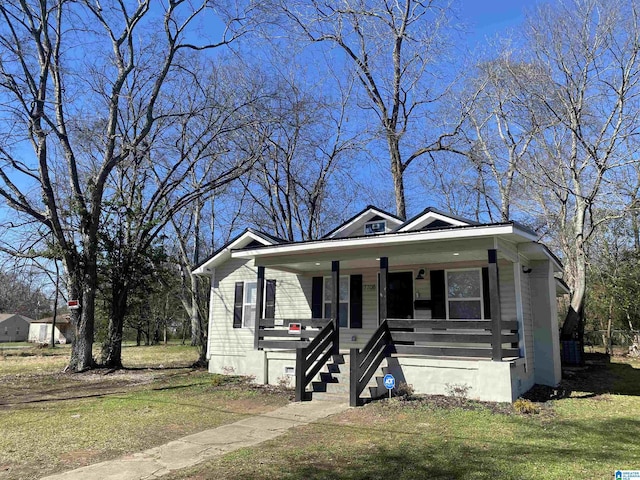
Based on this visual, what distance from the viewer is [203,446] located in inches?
241

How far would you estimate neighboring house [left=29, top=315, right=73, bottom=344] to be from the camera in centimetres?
5331

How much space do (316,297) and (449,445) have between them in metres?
8.37

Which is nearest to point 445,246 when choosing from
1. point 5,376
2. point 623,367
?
point 623,367

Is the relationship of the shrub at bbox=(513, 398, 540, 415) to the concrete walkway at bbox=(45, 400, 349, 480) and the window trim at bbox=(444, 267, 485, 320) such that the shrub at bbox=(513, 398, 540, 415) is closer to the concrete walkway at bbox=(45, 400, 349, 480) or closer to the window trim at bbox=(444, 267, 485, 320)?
the concrete walkway at bbox=(45, 400, 349, 480)

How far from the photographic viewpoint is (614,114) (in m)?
17.1

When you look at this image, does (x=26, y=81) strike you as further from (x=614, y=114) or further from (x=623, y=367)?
(x=623, y=367)

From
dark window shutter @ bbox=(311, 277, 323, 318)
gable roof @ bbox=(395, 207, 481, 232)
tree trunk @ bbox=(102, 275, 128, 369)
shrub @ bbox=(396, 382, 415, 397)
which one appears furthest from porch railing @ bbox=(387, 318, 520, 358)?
tree trunk @ bbox=(102, 275, 128, 369)

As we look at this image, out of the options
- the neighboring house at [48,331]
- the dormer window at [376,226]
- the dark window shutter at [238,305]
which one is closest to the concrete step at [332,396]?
the dormer window at [376,226]

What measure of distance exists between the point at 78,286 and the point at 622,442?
15.1 meters

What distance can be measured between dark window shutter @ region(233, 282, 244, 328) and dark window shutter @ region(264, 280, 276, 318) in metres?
0.98

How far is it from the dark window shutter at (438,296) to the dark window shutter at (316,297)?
3600 millimetres

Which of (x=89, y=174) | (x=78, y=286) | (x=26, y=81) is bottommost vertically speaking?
(x=78, y=286)

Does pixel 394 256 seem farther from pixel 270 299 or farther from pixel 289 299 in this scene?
pixel 270 299

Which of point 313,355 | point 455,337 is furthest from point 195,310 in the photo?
point 455,337
